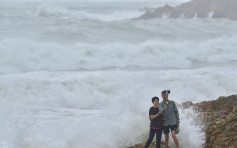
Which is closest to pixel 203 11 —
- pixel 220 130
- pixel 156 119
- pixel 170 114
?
pixel 170 114

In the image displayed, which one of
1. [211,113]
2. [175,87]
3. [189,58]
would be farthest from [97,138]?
[189,58]

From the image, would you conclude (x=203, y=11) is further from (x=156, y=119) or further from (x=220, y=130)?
(x=220, y=130)

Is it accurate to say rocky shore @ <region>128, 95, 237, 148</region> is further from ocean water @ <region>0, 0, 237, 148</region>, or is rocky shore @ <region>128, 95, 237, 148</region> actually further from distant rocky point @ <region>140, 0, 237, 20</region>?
distant rocky point @ <region>140, 0, 237, 20</region>

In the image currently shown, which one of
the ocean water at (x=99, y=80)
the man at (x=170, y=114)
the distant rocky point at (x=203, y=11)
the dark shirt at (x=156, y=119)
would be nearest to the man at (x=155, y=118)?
the dark shirt at (x=156, y=119)

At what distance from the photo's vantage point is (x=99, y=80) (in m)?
13.6

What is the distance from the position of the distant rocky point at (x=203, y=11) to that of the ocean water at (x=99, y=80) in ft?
38.5

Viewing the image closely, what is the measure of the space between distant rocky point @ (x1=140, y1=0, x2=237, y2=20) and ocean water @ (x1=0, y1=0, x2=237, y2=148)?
11.7 meters

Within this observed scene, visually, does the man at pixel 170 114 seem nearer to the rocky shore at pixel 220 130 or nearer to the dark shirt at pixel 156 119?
the dark shirt at pixel 156 119

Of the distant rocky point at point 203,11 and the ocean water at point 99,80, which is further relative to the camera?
the distant rocky point at point 203,11

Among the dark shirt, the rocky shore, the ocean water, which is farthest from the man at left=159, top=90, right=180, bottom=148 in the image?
the ocean water

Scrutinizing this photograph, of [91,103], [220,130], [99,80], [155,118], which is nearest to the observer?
[220,130]

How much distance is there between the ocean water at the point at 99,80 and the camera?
839 centimetres

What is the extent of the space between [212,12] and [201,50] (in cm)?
1988

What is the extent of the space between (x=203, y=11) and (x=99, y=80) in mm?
29751
